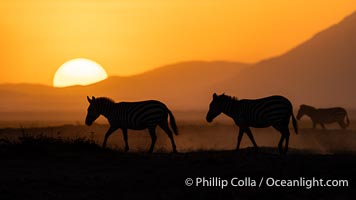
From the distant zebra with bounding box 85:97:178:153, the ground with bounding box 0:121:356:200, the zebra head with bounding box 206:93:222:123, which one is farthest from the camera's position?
the zebra head with bounding box 206:93:222:123

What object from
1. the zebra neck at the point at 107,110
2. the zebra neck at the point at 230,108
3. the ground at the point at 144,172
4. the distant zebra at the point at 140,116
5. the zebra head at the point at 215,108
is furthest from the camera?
the zebra neck at the point at 107,110

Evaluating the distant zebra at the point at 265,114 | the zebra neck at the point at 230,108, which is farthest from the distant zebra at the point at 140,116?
the distant zebra at the point at 265,114

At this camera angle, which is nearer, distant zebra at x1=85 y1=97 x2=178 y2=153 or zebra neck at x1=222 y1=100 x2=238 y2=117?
zebra neck at x1=222 y1=100 x2=238 y2=117

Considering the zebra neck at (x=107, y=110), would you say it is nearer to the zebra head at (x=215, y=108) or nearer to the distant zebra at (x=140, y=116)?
the distant zebra at (x=140, y=116)

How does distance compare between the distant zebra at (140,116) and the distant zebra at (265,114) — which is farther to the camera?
the distant zebra at (140,116)

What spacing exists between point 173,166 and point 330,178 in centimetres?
389

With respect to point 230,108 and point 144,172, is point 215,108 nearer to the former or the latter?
point 230,108

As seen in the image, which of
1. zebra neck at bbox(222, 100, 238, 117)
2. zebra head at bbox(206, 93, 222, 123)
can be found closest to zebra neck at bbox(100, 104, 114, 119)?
zebra head at bbox(206, 93, 222, 123)

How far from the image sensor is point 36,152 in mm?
21156

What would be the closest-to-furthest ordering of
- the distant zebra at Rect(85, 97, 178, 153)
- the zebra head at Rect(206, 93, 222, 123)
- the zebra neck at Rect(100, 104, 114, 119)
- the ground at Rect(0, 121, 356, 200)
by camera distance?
the ground at Rect(0, 121, 356, 200)
the distant zebra at Rect(85, 97, 178, 153)
the zebra head at Rect(206, 93, 222, 123)
the zebra neck at Rect(100, 104, 114, 119)

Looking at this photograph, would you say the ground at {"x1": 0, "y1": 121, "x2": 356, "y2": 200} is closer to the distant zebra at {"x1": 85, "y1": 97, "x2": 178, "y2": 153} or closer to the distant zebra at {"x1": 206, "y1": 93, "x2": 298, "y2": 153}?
the distant zebra at {"x1": 206, "y1": 93, "x2": 298, "y2": 153}

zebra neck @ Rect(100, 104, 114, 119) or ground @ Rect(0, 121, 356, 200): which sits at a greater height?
zebra neck @ Rect(100, 104, 114, 119)

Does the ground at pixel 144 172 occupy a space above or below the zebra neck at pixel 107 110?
below

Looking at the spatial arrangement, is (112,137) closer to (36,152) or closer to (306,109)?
(306,109)
